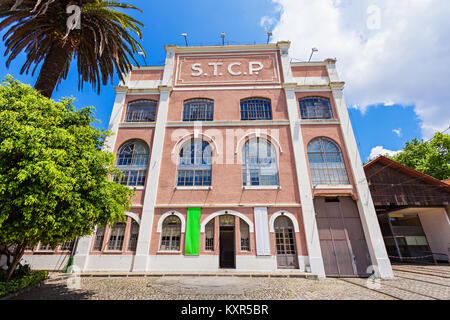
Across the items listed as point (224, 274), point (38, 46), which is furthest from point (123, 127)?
point (224, 274)

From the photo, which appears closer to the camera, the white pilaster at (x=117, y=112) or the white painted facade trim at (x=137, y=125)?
the white pilaster at (x=117, y=112)

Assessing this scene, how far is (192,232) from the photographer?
13242mm

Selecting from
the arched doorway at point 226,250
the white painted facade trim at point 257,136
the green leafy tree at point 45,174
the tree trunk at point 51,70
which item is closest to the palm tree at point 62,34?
the tree trunk at point 51,70

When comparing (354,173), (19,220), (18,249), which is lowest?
(18,249)

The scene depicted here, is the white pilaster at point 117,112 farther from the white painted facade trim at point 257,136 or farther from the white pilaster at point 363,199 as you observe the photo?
the white pilaster at point 363,199

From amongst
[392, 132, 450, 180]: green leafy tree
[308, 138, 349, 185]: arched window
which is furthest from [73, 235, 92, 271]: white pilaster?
[392, 132, 450, 180]: green leafy tree

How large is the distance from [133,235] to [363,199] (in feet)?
52.6

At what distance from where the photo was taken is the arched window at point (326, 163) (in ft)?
48.1

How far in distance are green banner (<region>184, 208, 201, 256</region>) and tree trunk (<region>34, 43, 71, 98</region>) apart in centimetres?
1024

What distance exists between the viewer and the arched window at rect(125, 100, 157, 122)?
17125 millimetres

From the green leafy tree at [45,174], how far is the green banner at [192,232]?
5.73 m

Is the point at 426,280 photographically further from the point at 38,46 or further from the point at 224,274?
the point at 38,46

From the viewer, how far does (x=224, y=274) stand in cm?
1182
